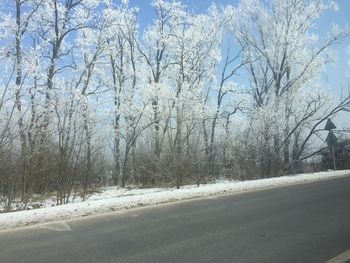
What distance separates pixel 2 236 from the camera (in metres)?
8.54

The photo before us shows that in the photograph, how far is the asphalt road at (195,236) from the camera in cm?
694

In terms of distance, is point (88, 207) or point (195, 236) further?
point (88, 207)

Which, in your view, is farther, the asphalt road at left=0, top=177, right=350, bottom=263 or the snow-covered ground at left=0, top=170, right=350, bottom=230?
the snow-covered ground at left=0, top=170, right=350, bottom=230

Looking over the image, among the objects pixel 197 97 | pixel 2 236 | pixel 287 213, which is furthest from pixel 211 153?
pixel 2 236

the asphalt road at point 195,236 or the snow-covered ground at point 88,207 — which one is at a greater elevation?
the snow-covered ground at point 88,207

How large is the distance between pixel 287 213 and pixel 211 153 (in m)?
19.0

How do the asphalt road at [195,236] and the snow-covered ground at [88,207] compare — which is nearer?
the asphalt road at [195,236]

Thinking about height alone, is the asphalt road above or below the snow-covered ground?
below

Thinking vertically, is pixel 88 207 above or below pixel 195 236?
above

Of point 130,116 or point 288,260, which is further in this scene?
point 130,116

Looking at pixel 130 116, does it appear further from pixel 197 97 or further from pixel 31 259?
pixel 31 259

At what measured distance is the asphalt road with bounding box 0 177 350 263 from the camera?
6941 millimetres

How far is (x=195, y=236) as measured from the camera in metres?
Answer: 8.34

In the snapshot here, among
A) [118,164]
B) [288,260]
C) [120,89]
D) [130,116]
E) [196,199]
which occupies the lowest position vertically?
[288,260]
